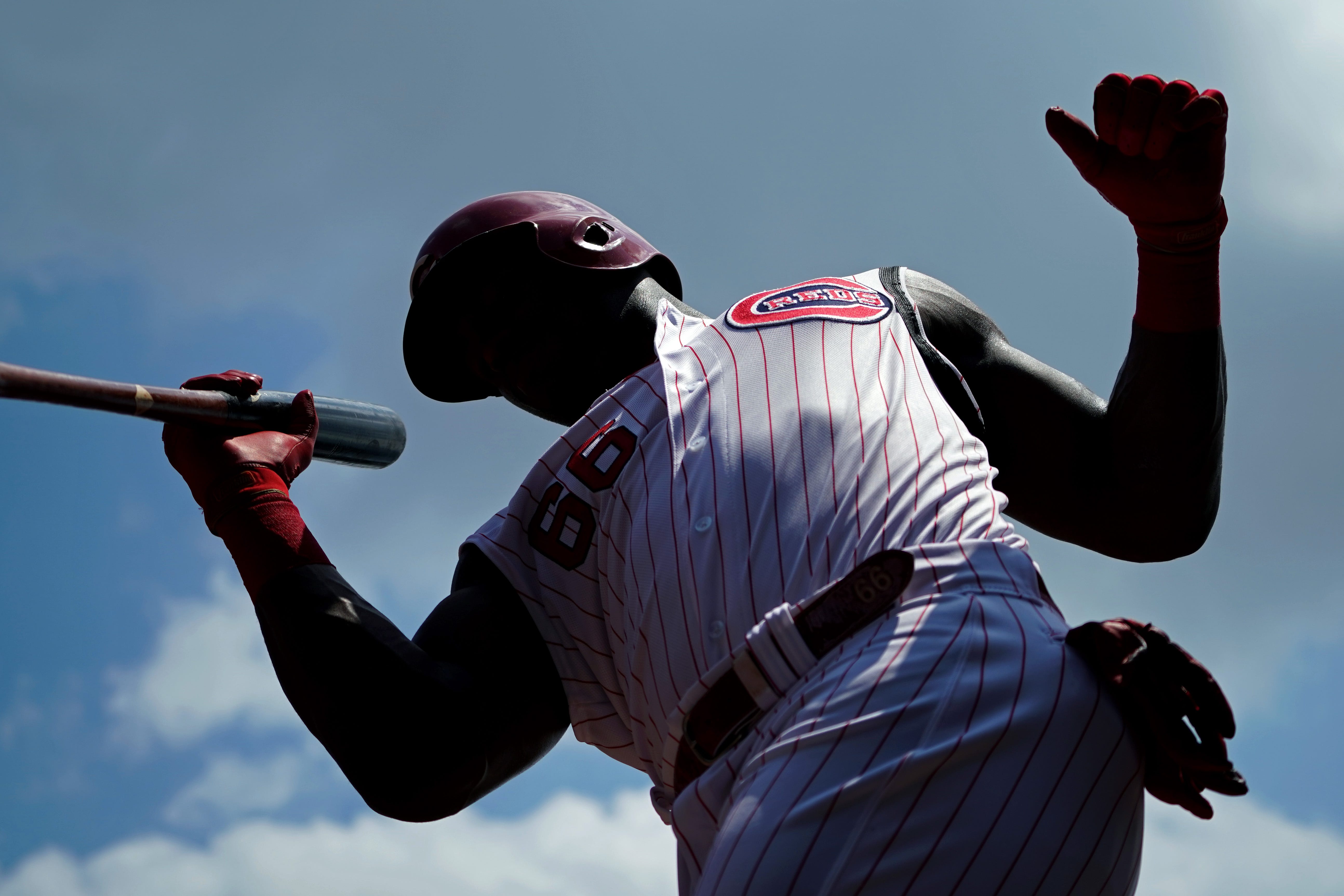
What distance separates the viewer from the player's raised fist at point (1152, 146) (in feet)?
7.60

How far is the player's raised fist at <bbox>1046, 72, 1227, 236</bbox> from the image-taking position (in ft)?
7.60

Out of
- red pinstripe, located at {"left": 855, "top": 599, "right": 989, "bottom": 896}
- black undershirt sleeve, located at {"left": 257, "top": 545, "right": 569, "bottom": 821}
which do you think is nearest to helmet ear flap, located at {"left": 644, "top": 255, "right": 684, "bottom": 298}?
black undershirt sleeve, located at {"left": 257, "top": 545, "right": 569, "bottom": 821}

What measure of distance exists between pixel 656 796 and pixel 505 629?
1.74 feet

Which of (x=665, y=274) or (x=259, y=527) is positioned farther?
(x=665, y=274)

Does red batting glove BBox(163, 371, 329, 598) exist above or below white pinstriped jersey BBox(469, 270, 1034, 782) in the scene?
above

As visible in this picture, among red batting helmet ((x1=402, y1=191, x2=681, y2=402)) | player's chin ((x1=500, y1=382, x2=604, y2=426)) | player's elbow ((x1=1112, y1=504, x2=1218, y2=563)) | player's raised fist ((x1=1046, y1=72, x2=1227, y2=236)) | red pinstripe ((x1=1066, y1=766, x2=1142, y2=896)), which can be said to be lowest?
red pinstripe ((x1=1066, y1=766, x2=1142, y2=896))

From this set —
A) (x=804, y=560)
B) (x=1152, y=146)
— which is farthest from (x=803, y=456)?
(x=1152, y=146)

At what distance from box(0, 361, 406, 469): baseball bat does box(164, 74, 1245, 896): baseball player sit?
7 cm

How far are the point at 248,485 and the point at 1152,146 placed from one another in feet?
6.86

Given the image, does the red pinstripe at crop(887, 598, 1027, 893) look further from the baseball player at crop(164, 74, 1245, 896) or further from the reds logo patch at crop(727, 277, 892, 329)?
the reds logo patch at crop(727, 277, 892, 329)

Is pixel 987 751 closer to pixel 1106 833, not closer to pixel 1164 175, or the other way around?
pixel 1106 833

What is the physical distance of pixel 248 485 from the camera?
275 cm

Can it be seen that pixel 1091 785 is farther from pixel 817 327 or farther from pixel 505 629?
pixel 505 629

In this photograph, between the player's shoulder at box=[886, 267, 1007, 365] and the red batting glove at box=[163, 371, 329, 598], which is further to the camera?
the player's shoulder at box=[886, 267, 1007, 365]
